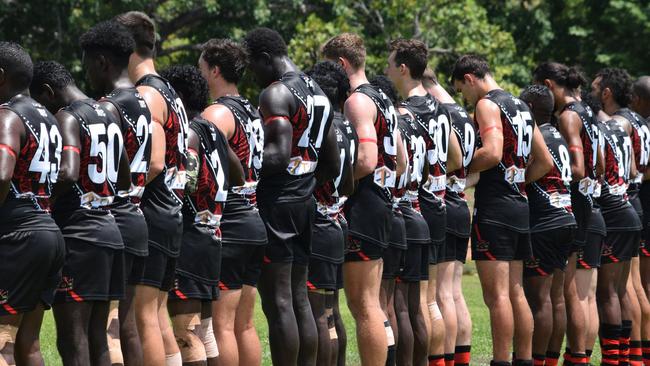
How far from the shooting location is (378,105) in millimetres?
8875

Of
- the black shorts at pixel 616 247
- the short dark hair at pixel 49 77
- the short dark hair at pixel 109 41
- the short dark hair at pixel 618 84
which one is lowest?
the black shorts at pixel 616 247

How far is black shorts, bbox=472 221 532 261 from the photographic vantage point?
1000 cm

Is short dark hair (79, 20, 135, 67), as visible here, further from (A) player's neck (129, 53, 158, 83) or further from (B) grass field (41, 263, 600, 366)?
(B) grass field (41, 263, 600, 366)

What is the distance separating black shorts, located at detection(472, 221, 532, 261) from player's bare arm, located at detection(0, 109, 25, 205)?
4.73 metres

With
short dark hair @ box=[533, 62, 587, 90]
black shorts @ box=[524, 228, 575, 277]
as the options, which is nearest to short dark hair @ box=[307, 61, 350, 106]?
black shorts @ box=[524, 228, 575, 277]

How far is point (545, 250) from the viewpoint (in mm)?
10414

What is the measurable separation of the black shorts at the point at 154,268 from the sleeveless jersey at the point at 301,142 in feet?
3.36

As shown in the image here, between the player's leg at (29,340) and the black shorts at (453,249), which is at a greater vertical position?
the black shorts at (453,249)

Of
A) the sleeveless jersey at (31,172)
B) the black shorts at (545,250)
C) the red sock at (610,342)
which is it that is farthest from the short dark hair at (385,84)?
the sleeveless jersey at (31,172)

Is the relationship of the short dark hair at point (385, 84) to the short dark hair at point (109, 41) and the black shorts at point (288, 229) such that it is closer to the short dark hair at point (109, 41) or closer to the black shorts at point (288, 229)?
the black shorts at point (288, 229)

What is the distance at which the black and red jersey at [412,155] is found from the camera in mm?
9469

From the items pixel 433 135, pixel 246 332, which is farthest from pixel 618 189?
pixel 246 332

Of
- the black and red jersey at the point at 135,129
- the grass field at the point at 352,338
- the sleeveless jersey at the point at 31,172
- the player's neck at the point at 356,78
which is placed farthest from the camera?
the grass field at the point at 352,338

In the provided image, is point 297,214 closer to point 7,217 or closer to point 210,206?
point 210,206
